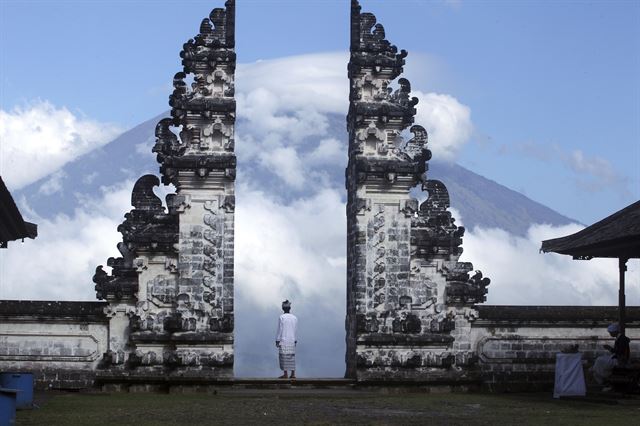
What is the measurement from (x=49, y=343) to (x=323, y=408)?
21.6ft

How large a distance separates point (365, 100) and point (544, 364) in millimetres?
6499

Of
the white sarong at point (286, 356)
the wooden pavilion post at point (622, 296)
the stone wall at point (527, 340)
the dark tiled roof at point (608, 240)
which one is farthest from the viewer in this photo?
the stone wall at point (527, 340)

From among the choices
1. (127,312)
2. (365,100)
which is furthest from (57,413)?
(365,100)

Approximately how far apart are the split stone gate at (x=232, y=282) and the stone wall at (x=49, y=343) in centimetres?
2

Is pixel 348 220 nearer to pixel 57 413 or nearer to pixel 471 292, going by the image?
pixel 471 292

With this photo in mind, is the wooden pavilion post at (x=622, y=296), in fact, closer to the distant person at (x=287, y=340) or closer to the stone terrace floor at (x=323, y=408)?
the stone terrace floor at (x=323, y=408)

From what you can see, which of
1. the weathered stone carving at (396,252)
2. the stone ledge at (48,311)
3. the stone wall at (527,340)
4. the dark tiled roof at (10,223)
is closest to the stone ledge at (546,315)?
the stone wall at (527,340)

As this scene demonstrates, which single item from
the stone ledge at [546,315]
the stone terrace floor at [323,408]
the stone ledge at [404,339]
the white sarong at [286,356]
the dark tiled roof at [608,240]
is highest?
the dark tiled roof at [608,240]

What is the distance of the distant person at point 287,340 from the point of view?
1044 inches

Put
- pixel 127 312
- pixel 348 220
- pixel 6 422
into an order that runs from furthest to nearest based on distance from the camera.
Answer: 1. pixel 348 220
2. pixel 127 312
3. pixel 6 422

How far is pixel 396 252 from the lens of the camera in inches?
1056

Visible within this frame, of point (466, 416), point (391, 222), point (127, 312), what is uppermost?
point (391, 222)

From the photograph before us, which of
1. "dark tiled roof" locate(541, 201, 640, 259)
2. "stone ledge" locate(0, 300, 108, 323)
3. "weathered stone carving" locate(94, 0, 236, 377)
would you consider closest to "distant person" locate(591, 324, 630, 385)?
"dark tiled roof" locate(541, 201, 640, 259)

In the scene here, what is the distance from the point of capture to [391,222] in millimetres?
26938
